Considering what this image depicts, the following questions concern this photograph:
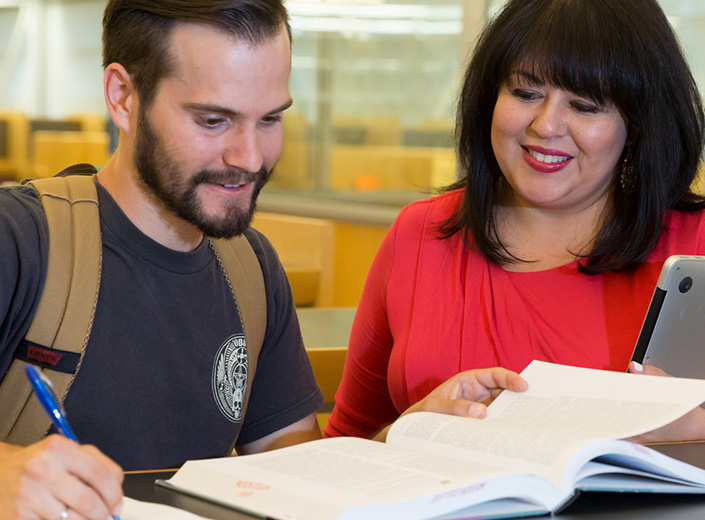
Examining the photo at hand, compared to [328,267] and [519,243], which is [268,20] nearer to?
[519,243]

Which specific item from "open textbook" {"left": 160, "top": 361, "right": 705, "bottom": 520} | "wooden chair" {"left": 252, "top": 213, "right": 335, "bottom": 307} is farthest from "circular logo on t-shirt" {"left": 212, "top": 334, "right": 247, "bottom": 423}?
"wooden chair" {"left": 252, "top": 213, "right": 335, "bottom": 307}

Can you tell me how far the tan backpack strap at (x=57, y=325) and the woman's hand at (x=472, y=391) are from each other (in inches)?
16.5

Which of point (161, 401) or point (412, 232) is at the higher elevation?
point (412, 232)

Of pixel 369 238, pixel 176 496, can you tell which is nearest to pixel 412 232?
pixel 176 496

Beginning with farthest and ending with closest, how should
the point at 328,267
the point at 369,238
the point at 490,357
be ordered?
the point at 369,238 < the point at 328,267 < the point at 490,357

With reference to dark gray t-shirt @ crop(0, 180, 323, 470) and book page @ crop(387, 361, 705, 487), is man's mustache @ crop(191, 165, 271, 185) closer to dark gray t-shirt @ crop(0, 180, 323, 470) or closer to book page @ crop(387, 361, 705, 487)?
dark gray t-shirt @ crop(0, 180, 323, 470)

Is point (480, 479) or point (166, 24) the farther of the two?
point (166, 24)

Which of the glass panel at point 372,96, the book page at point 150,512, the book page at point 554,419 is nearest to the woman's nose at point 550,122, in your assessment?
the book page at point 554,419

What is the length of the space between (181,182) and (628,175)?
0.78 meters

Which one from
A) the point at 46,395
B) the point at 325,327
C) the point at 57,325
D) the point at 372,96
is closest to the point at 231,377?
the point at 57,325

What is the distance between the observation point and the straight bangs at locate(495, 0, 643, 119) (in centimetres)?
146

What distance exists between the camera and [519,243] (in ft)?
5.28

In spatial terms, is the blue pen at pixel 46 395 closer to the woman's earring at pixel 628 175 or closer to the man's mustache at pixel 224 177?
the man's mustache at pixel 224 177

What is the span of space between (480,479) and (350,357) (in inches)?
33.6
